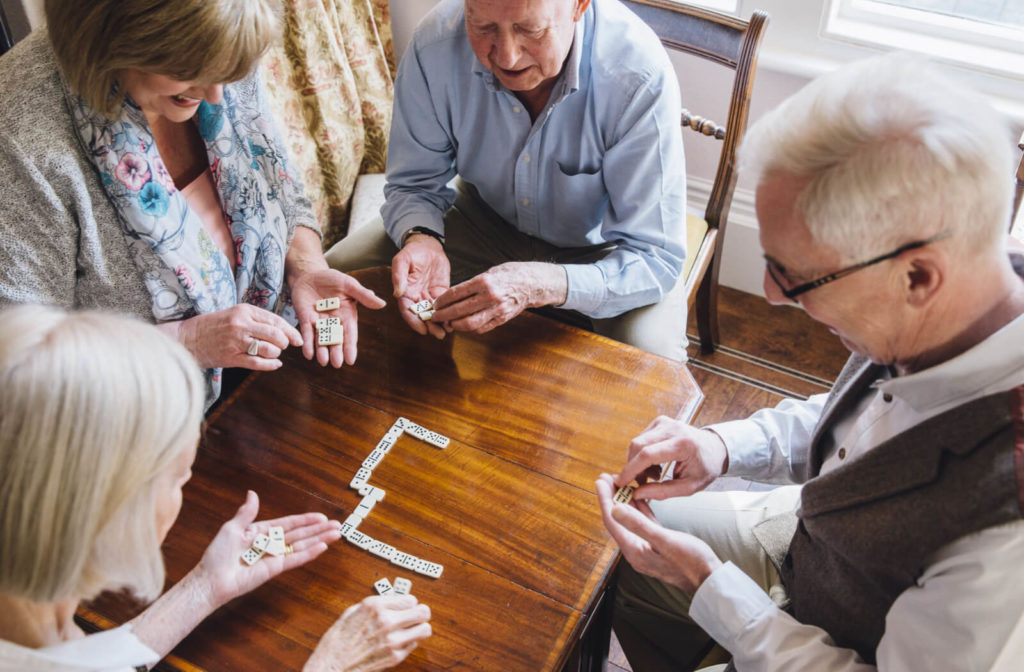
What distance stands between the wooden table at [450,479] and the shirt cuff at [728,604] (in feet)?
0.65

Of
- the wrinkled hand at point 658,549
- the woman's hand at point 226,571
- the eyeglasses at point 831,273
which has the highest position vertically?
the eyeglasses at point 831,273

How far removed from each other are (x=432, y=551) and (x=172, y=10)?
4.05 feet

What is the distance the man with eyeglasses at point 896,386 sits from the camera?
47.7 inches

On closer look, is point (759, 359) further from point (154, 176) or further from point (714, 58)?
point (154, 176)

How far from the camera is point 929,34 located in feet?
10.3

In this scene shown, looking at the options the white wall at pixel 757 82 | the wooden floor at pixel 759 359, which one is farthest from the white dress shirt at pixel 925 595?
the white wall at pixel 757 82

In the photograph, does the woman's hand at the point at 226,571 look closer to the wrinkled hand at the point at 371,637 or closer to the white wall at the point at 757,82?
the wrinkled hand at the point at 371,637

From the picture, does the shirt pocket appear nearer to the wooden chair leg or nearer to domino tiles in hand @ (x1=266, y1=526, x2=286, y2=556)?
the wooden chair leg

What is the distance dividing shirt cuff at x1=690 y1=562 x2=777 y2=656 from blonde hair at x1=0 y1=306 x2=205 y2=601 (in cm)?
102

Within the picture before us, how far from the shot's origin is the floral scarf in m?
1.88

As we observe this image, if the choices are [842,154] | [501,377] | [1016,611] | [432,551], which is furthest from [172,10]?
[1016,611]

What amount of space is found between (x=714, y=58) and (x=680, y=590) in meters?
1.72

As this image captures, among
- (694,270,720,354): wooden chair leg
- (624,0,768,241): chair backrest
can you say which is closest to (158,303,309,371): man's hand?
(624,0,768,241): chair backrest

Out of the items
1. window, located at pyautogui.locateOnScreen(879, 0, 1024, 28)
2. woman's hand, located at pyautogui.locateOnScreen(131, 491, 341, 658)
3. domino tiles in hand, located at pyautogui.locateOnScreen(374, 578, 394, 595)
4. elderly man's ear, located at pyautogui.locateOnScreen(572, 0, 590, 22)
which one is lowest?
domino tiles in hand, located at pyautogui.locateOnScreen(374, 578, 394, 595)
